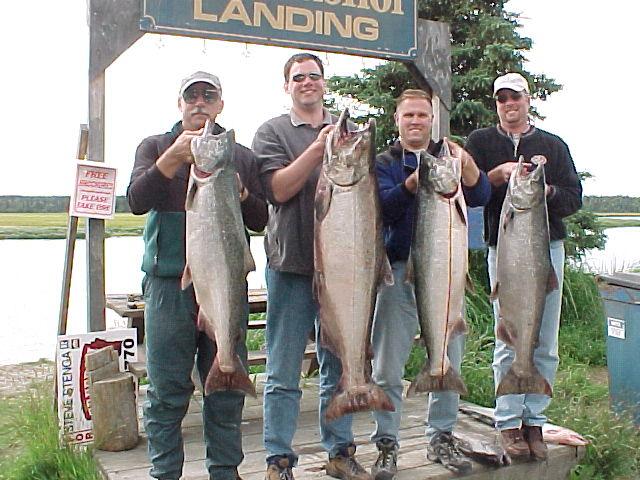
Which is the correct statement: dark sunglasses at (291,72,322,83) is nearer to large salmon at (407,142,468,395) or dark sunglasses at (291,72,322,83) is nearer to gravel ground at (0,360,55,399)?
large salmon at (407,142,468,395)

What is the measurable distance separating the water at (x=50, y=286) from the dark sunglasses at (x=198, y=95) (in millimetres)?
3155

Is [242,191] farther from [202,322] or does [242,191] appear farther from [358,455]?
[358,455]

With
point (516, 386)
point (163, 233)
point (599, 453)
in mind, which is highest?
point (163, 233)

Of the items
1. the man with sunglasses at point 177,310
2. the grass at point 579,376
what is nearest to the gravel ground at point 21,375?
the grass at point 579,376

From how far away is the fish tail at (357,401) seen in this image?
306 centimetres

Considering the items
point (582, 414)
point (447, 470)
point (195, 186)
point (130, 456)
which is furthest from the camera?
point (582, 414)

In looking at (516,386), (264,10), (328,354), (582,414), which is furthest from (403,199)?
(582,414)

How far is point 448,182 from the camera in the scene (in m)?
3.15

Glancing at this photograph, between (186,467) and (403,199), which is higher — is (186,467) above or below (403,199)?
below

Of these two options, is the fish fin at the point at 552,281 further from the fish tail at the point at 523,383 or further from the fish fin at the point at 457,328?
the fish fin at the point at 457,328

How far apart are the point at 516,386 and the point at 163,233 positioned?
202 cm

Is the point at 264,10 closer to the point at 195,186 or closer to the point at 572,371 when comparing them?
the point at 195,186

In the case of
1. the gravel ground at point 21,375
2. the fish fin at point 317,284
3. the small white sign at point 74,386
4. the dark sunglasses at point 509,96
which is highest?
the dark sunglasses at point 509,96

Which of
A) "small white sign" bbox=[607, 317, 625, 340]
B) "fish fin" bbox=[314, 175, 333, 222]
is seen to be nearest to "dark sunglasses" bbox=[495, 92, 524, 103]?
"fish fin" bbox=[314, 175, 333, 222]
